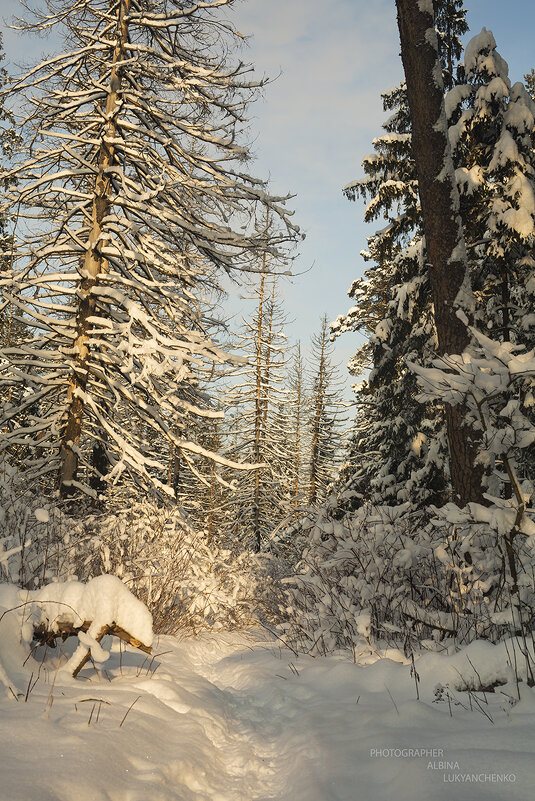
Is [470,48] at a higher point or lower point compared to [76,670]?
higher

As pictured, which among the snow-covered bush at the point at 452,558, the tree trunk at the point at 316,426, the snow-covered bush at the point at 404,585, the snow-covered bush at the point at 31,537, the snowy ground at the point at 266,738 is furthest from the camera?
the tree trunk at the point at 316,426

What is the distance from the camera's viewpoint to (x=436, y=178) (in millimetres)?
5605

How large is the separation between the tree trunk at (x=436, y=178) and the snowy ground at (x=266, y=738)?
304 cm

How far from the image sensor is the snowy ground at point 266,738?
1654mm

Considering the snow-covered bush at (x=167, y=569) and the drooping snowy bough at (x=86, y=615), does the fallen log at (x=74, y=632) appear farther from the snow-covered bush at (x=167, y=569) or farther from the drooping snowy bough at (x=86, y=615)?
the snow-covered bush at (x=167, y=569)

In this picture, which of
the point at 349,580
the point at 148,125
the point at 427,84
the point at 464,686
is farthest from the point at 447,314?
the point at 148,125

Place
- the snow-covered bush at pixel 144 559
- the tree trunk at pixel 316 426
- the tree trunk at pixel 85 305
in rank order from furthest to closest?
1. the tree trunk at pixel 316 426
2. the tree trunk at pixel 85 305
3. the snow-covered bush at pixel 144 559

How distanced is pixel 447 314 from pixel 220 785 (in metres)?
4.78

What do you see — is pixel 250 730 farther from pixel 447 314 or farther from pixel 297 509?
pixel 447 314

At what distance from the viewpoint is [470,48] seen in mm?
7371

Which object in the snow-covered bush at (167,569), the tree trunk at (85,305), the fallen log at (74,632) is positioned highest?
the tree trunk at (85,305)

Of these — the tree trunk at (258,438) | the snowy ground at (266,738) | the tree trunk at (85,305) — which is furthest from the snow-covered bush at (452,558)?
the tree trunk at (258,438)

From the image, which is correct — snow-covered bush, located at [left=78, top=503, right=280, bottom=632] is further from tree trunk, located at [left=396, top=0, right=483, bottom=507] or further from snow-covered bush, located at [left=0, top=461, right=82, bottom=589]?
tree trunk, located at [left=396, top=0, right=483, bottom=507]

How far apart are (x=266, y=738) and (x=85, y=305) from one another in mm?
5798
